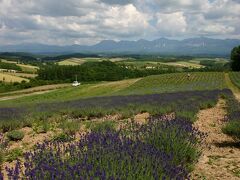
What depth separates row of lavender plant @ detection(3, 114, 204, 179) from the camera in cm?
345

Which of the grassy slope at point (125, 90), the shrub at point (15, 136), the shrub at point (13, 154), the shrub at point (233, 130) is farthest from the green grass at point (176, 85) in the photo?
the shrub at point (13, 154)

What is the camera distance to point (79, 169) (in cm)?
351

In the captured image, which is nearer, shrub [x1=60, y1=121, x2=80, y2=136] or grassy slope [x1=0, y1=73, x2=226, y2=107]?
shrub [x1=60, y1=121, x2=80, y2=136]

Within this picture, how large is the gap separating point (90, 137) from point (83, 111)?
25.7 feet

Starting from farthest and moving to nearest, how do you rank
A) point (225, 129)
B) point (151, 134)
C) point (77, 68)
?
point (77, 68) → point (225, 129) → point (151, 134)

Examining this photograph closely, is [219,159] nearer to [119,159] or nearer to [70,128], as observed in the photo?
[119,159]

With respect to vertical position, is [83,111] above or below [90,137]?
below

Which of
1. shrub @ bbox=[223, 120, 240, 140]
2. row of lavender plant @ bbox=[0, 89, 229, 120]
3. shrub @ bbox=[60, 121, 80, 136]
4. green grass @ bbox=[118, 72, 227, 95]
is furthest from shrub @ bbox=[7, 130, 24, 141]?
green grass @ bbox=[118, 72, 227, 95]

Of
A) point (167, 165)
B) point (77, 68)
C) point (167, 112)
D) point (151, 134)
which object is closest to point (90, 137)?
point (151, 134)

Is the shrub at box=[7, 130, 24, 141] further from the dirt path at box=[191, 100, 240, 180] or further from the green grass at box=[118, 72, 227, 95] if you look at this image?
the green grass at box=[118, 72, 227, 95]

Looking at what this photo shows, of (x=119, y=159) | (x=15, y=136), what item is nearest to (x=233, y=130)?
(x=119, y=159)

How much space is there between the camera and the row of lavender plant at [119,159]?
345cm

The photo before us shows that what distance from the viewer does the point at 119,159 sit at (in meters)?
3.95

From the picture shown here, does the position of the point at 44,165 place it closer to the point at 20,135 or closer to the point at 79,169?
the point at 79,169
